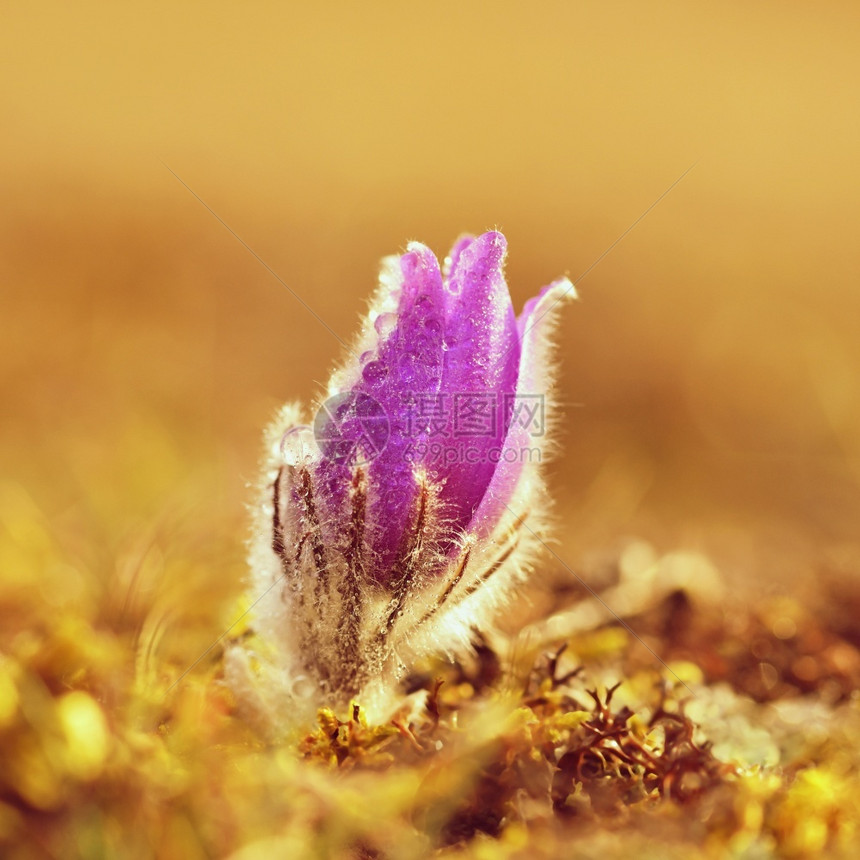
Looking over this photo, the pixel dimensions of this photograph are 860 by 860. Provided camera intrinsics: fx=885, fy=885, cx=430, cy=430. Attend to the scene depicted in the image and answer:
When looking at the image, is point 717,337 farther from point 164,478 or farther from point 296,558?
point 296,558

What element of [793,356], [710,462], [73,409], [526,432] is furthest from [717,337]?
[526,432]

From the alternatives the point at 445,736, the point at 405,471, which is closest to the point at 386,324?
the point at 405,471

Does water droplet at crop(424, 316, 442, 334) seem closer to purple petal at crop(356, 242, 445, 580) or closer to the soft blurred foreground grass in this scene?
purple petal at crop(356, 242, 445, 580)

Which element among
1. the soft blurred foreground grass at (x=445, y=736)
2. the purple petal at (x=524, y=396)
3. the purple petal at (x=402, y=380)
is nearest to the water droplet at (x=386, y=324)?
the purple petal at (x=402, y=380)

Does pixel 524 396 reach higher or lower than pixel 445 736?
higher

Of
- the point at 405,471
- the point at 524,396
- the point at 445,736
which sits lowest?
the point at 445,736

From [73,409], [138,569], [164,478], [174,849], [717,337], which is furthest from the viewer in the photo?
[717,337]

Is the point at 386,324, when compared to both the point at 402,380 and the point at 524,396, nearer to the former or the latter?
the point at 402,380
